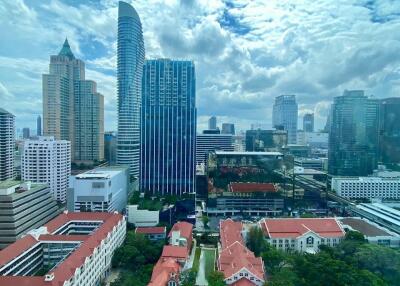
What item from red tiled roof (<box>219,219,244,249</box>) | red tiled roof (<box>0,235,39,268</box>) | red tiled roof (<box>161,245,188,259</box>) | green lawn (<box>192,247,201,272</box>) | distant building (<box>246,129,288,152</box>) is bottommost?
green lawn (<box>192,247,201,272</box>)

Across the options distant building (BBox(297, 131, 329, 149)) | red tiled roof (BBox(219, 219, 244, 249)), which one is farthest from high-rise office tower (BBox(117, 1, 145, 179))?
distant building (BBox(297, 131, 329, 149))

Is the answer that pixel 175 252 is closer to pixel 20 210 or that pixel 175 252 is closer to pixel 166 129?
pixel 20 210

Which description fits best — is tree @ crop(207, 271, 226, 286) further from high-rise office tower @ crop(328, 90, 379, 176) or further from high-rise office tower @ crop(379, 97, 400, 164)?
high-rise office tower @ crop(328, 90, 379, 176)

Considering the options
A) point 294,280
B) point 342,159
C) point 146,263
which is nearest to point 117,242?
point 146,263

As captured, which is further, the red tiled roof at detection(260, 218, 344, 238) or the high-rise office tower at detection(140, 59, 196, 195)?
the high-rise office tower at detection(140, 59, 196, 195)

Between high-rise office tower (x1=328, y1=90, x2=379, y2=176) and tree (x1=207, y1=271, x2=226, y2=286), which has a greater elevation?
high-rise office tower (x1=328, y1=90, x2=379, y2=176)

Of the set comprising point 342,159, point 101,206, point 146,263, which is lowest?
point 146,263

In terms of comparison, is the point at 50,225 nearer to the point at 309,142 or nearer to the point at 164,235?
the point at 164,235
